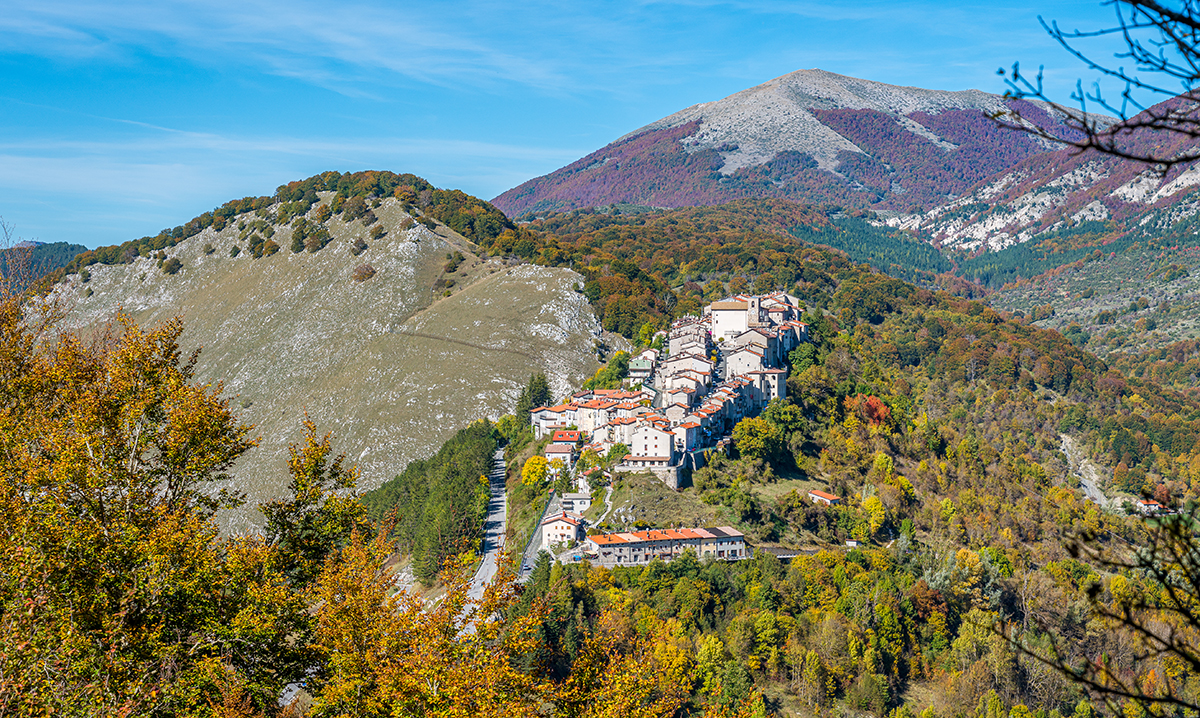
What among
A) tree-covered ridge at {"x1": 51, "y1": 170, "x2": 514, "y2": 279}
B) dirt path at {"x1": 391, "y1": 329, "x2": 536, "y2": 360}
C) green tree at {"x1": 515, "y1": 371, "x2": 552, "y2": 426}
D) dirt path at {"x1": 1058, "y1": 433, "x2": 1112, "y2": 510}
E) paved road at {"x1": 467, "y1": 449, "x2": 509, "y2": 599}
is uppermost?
tree-covered ridge at {"x1": 51, "y1": 170, "x2": 514, "y2": 279}

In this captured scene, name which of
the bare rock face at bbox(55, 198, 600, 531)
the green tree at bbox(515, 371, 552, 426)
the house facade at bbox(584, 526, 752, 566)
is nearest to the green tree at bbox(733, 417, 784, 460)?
the house facade at bbox(584, 526, 752, 566)

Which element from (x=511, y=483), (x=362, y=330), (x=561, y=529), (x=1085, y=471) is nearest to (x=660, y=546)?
(x=561, y=529)

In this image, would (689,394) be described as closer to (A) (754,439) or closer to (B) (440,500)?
(A) (754,439)

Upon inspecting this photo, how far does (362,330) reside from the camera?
383ft

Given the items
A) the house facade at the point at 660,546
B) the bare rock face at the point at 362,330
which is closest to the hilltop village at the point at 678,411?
the house facade at the point at 660,546

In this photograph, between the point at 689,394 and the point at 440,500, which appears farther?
the point at 689,394

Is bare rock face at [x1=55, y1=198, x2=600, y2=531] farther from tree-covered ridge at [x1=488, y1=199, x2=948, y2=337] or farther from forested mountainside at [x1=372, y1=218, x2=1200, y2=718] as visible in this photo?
forested mountainside at [x1=372, y1=218, x2=1200, y2=718]

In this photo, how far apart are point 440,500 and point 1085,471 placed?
96.3m

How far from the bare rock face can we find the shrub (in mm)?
1148

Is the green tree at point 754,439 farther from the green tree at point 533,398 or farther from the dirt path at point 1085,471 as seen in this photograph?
the dirt path at point 1085,471

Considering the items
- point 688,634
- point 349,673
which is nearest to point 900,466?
point 688,634

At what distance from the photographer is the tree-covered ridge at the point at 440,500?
209 ft

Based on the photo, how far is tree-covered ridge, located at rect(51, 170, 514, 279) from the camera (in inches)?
5684

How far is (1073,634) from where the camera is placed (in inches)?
2621
